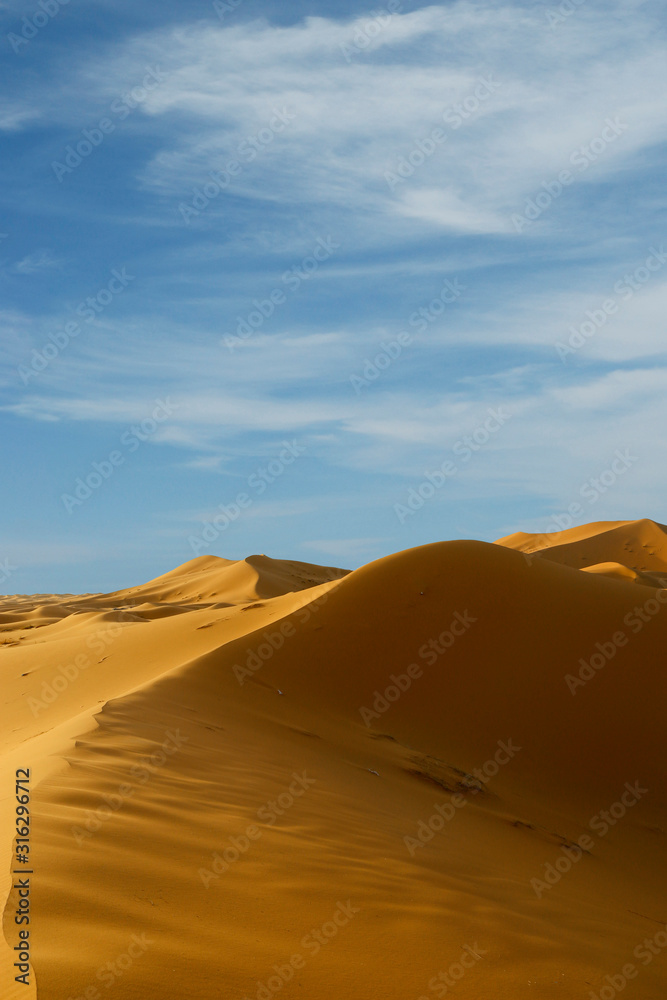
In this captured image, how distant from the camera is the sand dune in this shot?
3193 mm

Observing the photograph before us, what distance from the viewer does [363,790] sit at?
6.50 m

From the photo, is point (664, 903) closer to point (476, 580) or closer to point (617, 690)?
point (617, 690)

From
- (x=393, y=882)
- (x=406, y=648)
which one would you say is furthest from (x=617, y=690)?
(x=393, y=882)

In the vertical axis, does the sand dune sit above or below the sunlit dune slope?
below

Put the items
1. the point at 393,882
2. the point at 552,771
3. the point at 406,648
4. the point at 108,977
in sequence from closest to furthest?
1. the point at 108,977
2. the point at 393,882
3. the point at 552,771
4. the point at 406,648

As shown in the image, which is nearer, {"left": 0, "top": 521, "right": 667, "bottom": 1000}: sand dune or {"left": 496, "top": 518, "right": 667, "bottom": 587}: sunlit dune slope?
{"left": 0, "top": 521, "right": 667, "bottom": 1000}: sand dune

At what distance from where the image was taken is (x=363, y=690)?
9.86m

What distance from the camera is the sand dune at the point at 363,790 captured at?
3.19m

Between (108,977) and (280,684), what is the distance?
23.3 feet

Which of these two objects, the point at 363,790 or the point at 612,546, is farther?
the point at 612,546

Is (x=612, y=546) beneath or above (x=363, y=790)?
above

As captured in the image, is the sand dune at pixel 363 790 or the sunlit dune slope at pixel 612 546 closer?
the sand dune at pixel 363 790

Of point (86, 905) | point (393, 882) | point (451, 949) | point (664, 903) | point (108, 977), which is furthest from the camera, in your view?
point (664, 903)

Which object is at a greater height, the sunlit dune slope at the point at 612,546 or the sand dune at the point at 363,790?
the sunlit dune slope at the point at 612,546
